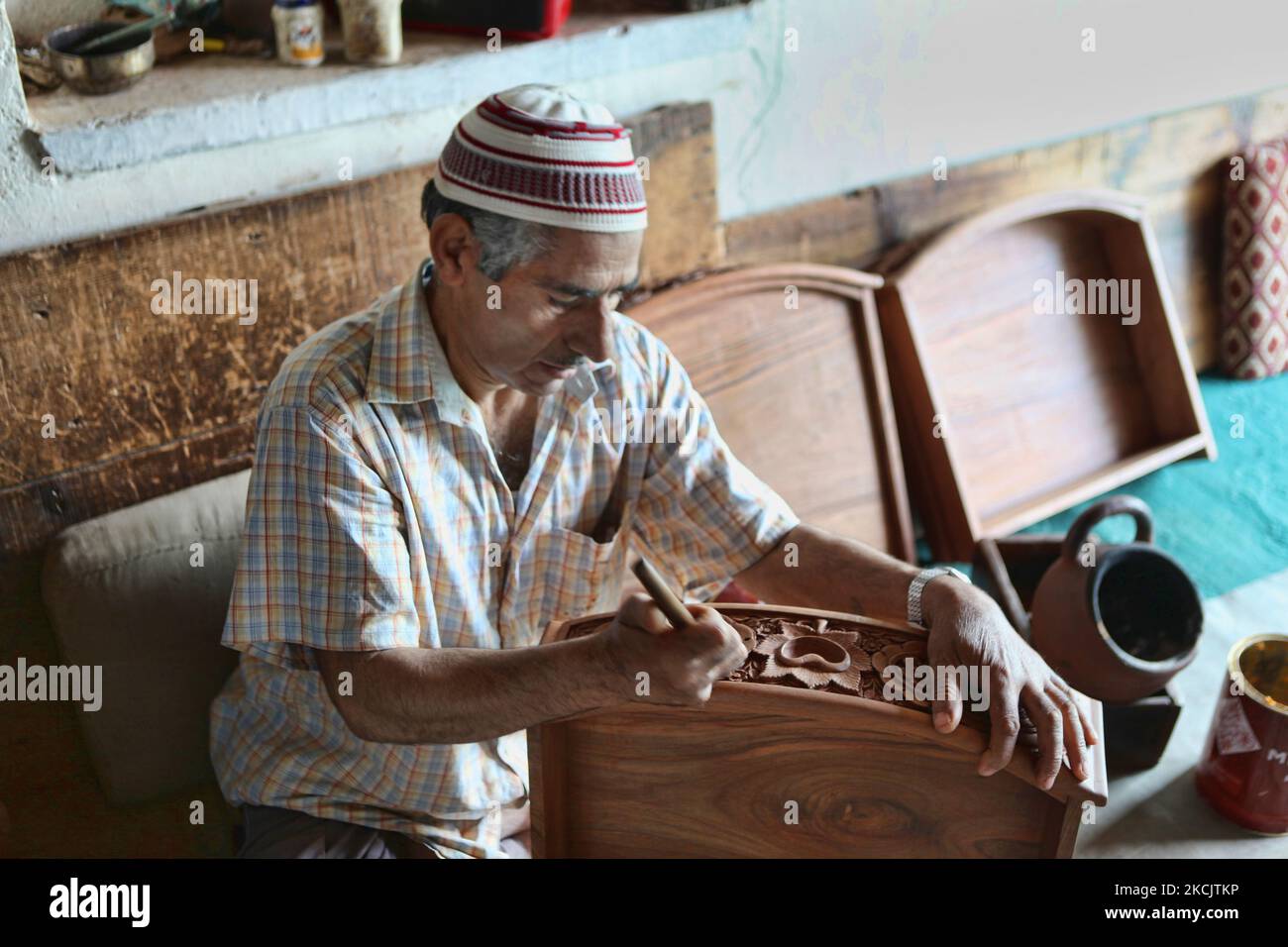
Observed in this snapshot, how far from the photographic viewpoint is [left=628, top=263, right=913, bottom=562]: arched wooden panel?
2654mm

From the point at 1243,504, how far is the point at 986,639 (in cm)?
208

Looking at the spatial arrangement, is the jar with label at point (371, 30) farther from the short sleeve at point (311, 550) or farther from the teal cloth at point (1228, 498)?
the teal cloth at point (1228, 498)

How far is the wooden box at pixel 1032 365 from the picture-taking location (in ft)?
9.88

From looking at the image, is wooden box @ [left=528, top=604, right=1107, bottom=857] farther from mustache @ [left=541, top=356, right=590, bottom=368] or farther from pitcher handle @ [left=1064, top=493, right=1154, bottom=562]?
pitcher handle @ [left=1064, top=493, right=1154, bottom=562]

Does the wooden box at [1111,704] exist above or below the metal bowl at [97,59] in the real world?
below

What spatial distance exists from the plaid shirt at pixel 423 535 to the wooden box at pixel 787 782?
256mm

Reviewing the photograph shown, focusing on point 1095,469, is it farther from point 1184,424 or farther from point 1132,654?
point 1132,654

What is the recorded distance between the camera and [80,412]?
1994 mm

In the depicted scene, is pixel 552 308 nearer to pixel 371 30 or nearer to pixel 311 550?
pixel 311 550

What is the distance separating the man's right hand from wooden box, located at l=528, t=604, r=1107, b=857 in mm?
62

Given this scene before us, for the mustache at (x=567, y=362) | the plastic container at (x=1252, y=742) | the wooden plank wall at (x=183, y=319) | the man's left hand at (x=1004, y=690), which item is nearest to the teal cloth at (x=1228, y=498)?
the plastic container at (x=1252, y=742)

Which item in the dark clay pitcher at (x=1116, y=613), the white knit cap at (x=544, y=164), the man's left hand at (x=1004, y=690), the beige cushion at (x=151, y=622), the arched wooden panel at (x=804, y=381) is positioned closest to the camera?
→ the man's left hand at (x=1004, y=690)

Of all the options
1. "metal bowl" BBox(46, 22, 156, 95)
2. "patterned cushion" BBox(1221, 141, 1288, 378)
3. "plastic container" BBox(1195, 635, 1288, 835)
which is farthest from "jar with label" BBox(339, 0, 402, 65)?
"patterned cushion" BBox(1221, 141, 1288, 378)

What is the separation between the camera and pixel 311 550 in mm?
1590
